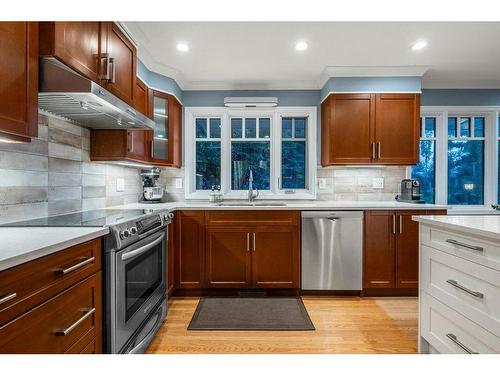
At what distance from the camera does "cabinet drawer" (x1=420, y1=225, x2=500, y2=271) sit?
3.95 ft

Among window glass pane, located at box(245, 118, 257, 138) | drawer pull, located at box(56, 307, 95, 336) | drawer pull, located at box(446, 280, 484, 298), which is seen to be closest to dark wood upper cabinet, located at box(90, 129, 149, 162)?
drawer pull, located at box(56, 307, 95, 336)

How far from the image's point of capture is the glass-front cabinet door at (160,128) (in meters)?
2.83

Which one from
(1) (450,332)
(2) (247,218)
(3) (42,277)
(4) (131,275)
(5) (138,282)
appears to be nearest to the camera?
(3) (42,277)

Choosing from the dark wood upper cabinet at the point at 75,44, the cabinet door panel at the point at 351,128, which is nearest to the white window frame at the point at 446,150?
the cabinet door panel at the point at 351,128

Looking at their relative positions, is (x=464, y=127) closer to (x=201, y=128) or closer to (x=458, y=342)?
(x=458, y=342)

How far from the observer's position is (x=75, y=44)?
4.70 ft

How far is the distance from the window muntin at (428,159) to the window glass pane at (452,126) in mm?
194

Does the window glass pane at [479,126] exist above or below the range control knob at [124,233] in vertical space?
above

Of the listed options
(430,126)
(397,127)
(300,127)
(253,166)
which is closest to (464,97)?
(430,126)

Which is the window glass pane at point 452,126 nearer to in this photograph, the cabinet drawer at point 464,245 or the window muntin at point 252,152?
the window muntin at point 252,152

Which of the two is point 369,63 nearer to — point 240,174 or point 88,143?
point 240,174

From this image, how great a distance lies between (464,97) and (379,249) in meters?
2.35
